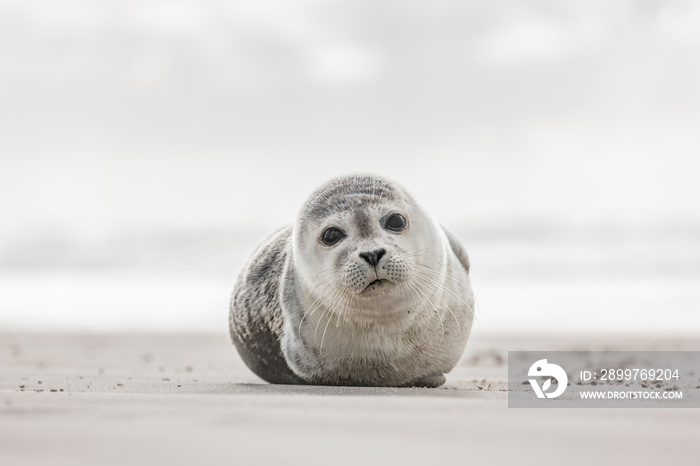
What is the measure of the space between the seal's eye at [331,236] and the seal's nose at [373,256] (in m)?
0.38

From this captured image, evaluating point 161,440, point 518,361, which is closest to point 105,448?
point 161,440

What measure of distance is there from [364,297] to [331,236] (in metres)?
0.50

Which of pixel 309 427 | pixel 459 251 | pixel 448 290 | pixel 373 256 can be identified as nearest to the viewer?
pixel 309 427

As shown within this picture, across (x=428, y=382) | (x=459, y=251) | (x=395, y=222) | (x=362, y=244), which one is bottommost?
(x=428, y=382)

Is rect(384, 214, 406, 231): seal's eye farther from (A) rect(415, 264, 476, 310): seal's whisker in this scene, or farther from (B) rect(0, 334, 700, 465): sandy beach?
(B) rect(0, 334, 700, 465): sandy beach

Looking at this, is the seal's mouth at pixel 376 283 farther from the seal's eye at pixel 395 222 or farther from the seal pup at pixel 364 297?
the seal's eye at pixel 395 222

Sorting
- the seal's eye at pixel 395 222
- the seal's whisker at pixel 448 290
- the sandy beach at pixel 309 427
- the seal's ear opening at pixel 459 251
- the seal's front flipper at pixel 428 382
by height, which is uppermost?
the seal's ear opening at pixel 459 251

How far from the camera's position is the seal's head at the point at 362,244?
18.4 ft

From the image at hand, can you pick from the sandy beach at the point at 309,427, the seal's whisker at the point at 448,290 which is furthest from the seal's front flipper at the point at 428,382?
the seal's whisker at the point at 448,290

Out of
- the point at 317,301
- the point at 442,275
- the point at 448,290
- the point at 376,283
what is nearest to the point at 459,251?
the point at 448,290

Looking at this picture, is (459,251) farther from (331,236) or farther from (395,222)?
(331,236)

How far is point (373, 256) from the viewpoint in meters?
5.55

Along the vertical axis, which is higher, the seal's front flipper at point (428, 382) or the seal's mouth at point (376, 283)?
the seal's mouth at point (376, 283)

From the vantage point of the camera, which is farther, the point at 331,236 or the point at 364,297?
the point at 331,236
